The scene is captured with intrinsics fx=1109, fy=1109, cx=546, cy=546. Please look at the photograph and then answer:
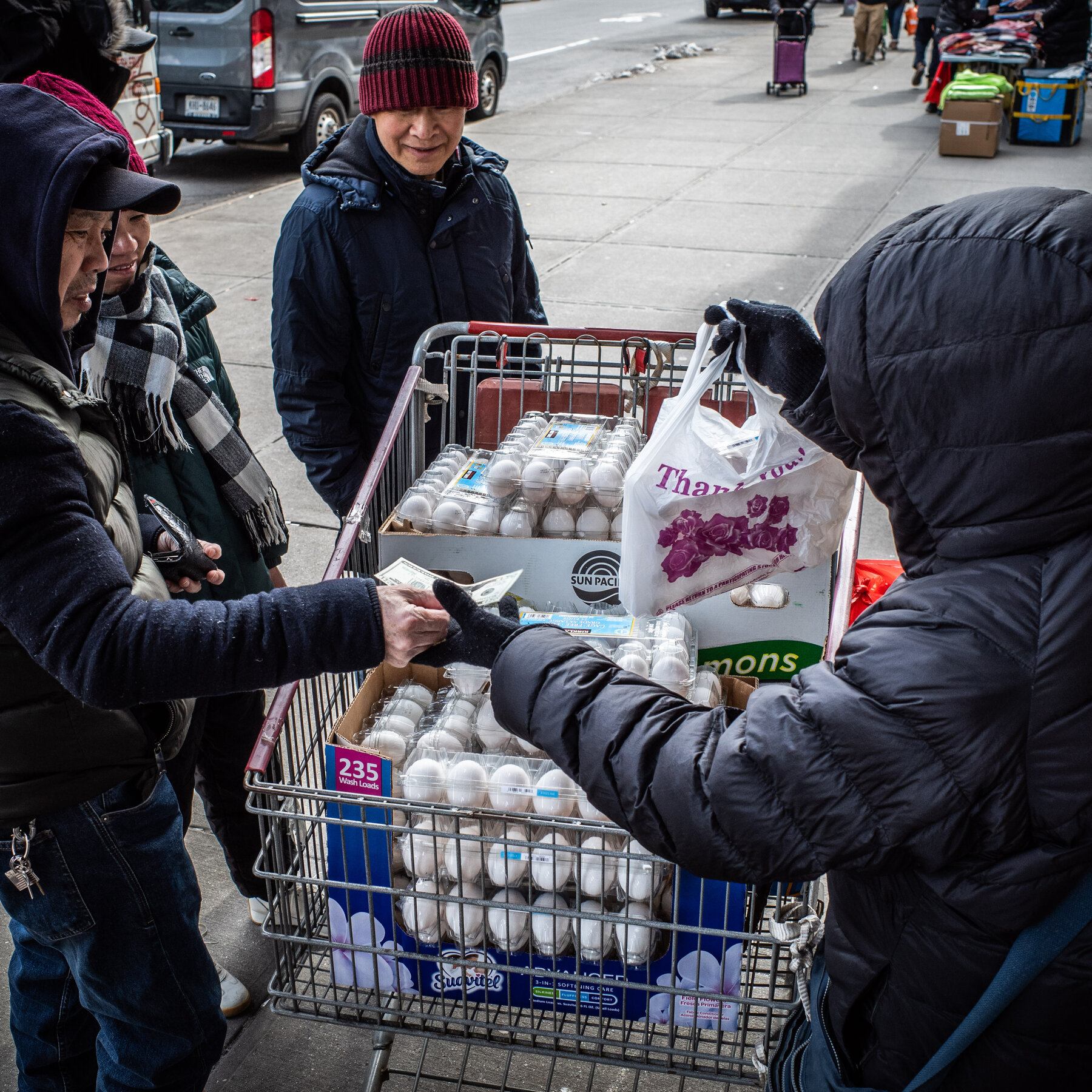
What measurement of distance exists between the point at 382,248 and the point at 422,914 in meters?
1.95

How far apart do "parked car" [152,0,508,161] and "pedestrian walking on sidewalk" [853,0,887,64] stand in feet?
36.5

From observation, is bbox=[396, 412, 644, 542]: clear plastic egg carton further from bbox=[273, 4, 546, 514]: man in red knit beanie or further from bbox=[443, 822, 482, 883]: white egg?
bbox=[443, 822, 482, 883]: white egg

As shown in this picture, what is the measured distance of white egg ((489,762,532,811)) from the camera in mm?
1917

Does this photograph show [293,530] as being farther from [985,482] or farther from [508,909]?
[985,482]

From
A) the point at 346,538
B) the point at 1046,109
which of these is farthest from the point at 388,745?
the point at 1046,109

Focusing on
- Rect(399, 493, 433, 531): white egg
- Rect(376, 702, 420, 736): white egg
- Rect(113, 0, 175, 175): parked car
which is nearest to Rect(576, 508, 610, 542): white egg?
Rect(399, 493, 433, 531): white egg

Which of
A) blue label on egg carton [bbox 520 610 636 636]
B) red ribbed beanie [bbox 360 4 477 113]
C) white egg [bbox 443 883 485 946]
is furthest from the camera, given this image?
red ribbed beanie [bbox 360 4 477 113]

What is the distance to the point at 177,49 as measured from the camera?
420 inches

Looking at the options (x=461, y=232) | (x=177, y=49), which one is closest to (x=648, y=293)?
(x=461, y=232)

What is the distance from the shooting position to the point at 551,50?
21.7m

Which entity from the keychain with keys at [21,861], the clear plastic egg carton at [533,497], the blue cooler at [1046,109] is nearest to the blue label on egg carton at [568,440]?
the clear plastic egg carton at [533,497]

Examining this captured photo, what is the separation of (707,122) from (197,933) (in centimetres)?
1439

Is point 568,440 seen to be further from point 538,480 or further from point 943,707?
point 943,707

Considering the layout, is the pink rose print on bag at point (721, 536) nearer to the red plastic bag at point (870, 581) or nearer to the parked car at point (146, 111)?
the red plastic bag at point (870, 581)
